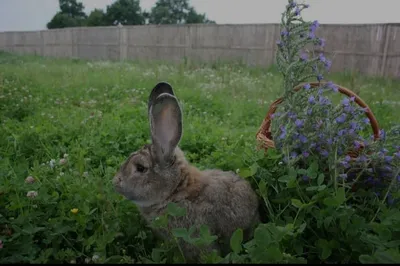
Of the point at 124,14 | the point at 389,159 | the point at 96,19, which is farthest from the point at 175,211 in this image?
the point at 96,19

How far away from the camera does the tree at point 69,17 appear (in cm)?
1622

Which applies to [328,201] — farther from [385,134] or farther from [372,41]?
[372,41]

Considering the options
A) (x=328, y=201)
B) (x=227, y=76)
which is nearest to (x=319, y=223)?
(x=328, y=201)

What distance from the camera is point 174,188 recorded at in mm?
2479

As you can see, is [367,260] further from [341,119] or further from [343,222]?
[341,119]

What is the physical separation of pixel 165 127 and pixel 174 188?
0.41 metres

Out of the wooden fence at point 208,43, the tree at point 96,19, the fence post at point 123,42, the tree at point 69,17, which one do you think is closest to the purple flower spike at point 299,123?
the wooden fence at point 208,43

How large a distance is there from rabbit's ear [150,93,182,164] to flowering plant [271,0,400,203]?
2.33ft

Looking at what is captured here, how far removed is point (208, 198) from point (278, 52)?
1.19 meters

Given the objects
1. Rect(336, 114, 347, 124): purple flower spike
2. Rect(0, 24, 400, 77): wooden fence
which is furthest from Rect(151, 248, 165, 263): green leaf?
Rect(0, 24, 400, 77): wooden fence

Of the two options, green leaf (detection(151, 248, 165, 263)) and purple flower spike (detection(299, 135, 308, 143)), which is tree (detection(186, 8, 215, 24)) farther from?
green leaf (detection(151, 248, 165, 263))

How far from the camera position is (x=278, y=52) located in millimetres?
2723

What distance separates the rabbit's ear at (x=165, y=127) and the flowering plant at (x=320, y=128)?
711 millimetres

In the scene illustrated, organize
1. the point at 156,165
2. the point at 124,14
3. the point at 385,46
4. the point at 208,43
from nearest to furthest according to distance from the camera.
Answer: the point at 156,165, the point at 385,46, the point at 124,14, the point at 208,43
